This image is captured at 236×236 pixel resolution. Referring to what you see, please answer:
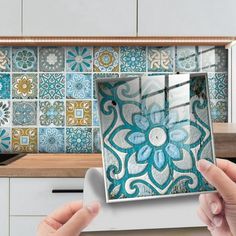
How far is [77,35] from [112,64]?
0.30 metres

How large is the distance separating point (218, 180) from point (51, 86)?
1.61 m

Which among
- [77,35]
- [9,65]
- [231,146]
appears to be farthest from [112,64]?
[231,146]

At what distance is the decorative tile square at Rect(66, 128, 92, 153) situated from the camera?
6.02 ft

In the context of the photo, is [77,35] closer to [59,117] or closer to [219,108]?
[59,117]

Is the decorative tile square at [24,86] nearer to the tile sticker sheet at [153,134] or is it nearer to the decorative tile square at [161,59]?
the decorative tile square at [161,59]

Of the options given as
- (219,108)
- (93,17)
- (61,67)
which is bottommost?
(219,108)

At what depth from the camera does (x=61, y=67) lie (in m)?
1.83

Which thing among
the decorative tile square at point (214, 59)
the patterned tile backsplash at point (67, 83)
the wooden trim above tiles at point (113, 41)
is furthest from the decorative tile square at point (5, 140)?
the decorative tile square at point (214, 59)

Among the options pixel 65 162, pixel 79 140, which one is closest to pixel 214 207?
pixel 65 162

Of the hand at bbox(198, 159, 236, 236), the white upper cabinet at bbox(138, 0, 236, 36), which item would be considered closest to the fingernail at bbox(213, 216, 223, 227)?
the hand at bbox(198, 159, 236, 236)

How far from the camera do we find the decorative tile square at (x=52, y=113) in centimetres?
184

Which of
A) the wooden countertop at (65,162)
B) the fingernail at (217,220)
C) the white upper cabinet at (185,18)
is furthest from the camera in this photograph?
the white upper cabinet at (185,18)

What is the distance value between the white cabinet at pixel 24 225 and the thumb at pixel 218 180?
115cm

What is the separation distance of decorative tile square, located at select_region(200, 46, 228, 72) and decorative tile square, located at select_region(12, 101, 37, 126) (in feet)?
2.56
